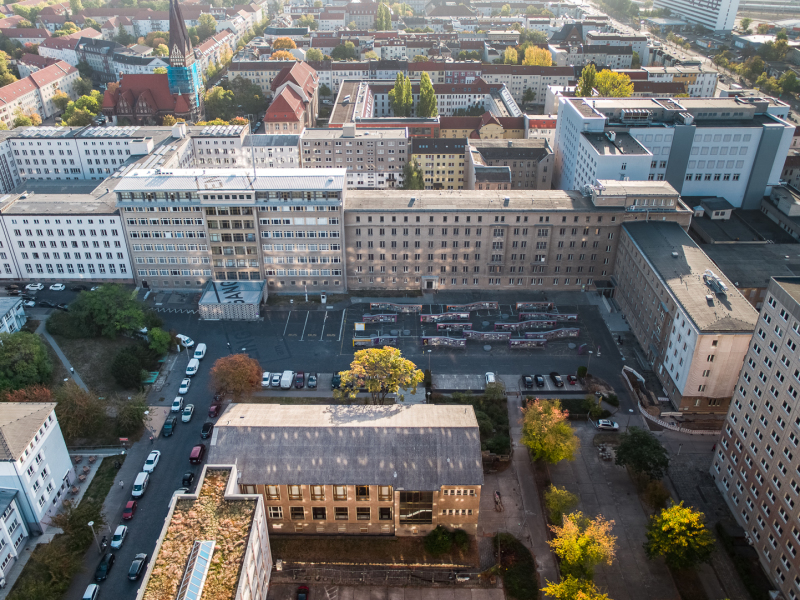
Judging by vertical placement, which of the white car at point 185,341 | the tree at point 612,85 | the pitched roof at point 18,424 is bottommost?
the white car at point 185,341

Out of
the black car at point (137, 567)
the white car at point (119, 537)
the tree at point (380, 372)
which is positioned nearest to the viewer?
the black car at point (137, 567)

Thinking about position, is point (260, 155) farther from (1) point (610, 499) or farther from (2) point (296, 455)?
(1) point (610, 499)

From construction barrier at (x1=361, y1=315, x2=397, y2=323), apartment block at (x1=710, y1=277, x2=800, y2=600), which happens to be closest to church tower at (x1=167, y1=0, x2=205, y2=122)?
construction barrier at (x1=361, y1=315, x2=397, y2=323)

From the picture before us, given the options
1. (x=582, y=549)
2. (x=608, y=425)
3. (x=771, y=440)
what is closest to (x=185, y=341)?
(x=608, y=425)

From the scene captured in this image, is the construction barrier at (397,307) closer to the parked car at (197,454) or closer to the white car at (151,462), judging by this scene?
the parked car at (197,454)

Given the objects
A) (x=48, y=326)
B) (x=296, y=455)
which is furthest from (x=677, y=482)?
(x=48, y=326)

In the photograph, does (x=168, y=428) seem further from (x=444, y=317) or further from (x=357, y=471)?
(x=444, y=317)

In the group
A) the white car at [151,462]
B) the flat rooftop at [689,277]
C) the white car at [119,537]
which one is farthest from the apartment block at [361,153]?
the white car at [119,537]

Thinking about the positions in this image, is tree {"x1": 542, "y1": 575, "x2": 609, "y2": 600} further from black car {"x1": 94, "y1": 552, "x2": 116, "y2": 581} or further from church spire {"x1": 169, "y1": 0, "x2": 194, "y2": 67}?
church spire {"x1": 169, "y1": 0, "x2": 194, "y2": 67}
